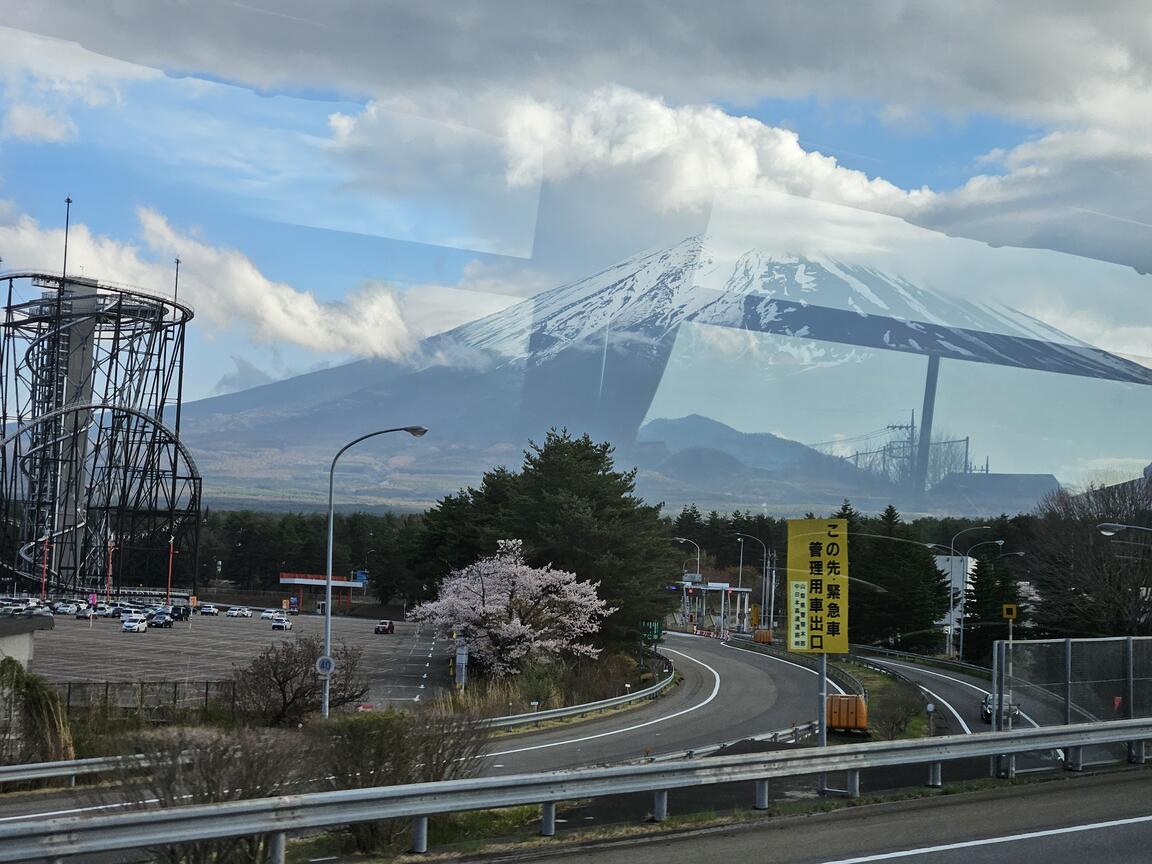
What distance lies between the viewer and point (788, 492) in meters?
192

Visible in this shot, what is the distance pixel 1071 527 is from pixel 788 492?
128 metres

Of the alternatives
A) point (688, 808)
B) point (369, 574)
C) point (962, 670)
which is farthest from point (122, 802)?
point (369, 574)

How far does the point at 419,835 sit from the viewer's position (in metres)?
10.8

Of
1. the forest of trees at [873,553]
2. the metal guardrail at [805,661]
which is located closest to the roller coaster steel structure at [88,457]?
the forest of trees at [873,553]

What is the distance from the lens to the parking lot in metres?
47.6

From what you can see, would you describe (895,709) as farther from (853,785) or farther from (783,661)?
(853,785)

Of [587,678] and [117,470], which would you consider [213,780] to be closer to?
[587,678]

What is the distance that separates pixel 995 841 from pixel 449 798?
5597 millimetres

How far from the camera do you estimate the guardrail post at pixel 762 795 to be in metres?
12.8

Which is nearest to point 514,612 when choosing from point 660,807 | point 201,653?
point 201,653

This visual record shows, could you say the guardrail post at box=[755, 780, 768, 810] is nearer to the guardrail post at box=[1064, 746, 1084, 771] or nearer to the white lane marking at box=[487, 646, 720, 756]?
the guardrail post at box=[1064, 746, 1084, 771]

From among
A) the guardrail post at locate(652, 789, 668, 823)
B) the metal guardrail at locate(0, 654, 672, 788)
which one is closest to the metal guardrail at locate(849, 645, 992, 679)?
the metal guardrail at locate(0, 654, 672, 788)

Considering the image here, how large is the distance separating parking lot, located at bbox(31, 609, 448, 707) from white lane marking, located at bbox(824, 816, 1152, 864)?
27721 millimetres

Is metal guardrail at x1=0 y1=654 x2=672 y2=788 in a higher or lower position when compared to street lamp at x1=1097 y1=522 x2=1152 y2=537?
lower
